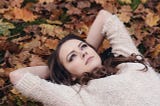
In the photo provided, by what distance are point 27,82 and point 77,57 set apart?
38 cm

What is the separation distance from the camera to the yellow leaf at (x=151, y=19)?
4514 mm

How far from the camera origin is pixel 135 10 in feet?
15.3

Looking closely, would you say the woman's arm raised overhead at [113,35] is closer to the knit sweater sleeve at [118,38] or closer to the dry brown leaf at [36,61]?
the knit sweater sleeve at [118,38]

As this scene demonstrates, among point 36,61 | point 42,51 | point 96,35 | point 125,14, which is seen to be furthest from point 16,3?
point 96,35

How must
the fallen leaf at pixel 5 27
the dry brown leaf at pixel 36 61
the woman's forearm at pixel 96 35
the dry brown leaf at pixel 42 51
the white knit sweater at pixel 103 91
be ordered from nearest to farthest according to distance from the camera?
1. the white knit sweater at pixel 103 91
2. the woman's forearm at pixel 96 35
3. the dry brown leaf at pixel 36 61
4. the dry brown leaf at pixel 42 51
5. the fallen leaf at pixel 5 27

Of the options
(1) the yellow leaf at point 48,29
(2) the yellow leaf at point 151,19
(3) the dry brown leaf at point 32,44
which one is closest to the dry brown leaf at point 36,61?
(3) the dry brown leaf at point 32,44

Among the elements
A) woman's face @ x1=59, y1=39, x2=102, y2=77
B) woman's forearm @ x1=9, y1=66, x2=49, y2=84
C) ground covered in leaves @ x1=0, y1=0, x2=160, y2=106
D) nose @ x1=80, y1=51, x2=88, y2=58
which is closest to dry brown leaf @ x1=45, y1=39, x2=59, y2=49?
ground covered in leaves @ x1=0, y1=0, x2=160, y2=106

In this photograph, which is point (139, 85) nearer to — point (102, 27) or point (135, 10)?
point (102, 27)

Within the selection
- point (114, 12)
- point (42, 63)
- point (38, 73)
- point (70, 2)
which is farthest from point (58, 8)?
point (38, 73)

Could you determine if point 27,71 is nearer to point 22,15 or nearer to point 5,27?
point 5,27

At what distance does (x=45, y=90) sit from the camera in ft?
10.5

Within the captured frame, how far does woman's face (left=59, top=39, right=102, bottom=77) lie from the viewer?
3211 mm

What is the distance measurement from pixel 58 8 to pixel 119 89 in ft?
5.69

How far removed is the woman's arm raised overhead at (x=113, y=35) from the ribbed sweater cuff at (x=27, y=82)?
652mm
